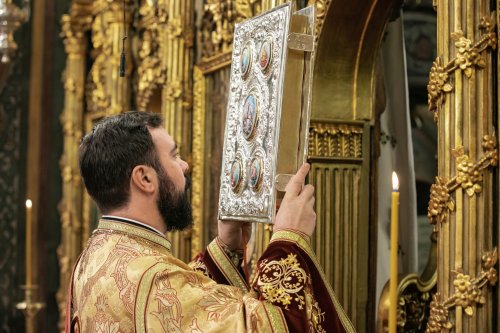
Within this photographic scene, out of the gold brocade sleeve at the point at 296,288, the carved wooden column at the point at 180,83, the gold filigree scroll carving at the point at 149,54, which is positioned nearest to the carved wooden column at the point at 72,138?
the gold filigree scroll carving at the point at 149,54

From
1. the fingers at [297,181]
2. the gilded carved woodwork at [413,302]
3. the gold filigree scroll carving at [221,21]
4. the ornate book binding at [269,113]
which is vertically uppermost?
the gold filigree scroll carving at [221,21]

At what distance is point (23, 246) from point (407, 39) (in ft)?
12.7

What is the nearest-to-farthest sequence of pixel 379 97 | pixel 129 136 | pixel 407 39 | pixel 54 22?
pixel 129 136 < pixel 379 97 < pixel 407 39 < pixel 54 22

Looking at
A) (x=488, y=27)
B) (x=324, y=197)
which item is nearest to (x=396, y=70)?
(x=324, y=197)

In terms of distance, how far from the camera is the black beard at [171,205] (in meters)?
2.58

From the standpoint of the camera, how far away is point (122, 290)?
241 cm

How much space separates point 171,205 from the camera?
2.58 m

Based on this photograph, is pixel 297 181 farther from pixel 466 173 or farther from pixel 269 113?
pixel 466 173

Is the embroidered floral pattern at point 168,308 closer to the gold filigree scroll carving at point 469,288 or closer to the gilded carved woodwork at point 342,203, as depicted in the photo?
the gold filigree scroll carving at point 469,288

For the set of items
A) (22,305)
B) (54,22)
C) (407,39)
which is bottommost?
(22,305)

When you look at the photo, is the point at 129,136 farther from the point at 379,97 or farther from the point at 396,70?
the point at 396,70

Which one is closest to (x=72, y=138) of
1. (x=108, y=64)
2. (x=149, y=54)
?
(x=108, y=64)

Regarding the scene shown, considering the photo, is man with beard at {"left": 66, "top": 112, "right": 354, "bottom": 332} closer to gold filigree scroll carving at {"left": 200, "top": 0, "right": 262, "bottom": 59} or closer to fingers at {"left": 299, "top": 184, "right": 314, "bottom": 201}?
fingers at {"left": 299, "top": 184, "right": 314, "bottom": 201}

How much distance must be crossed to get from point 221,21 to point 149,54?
3.19 ft
